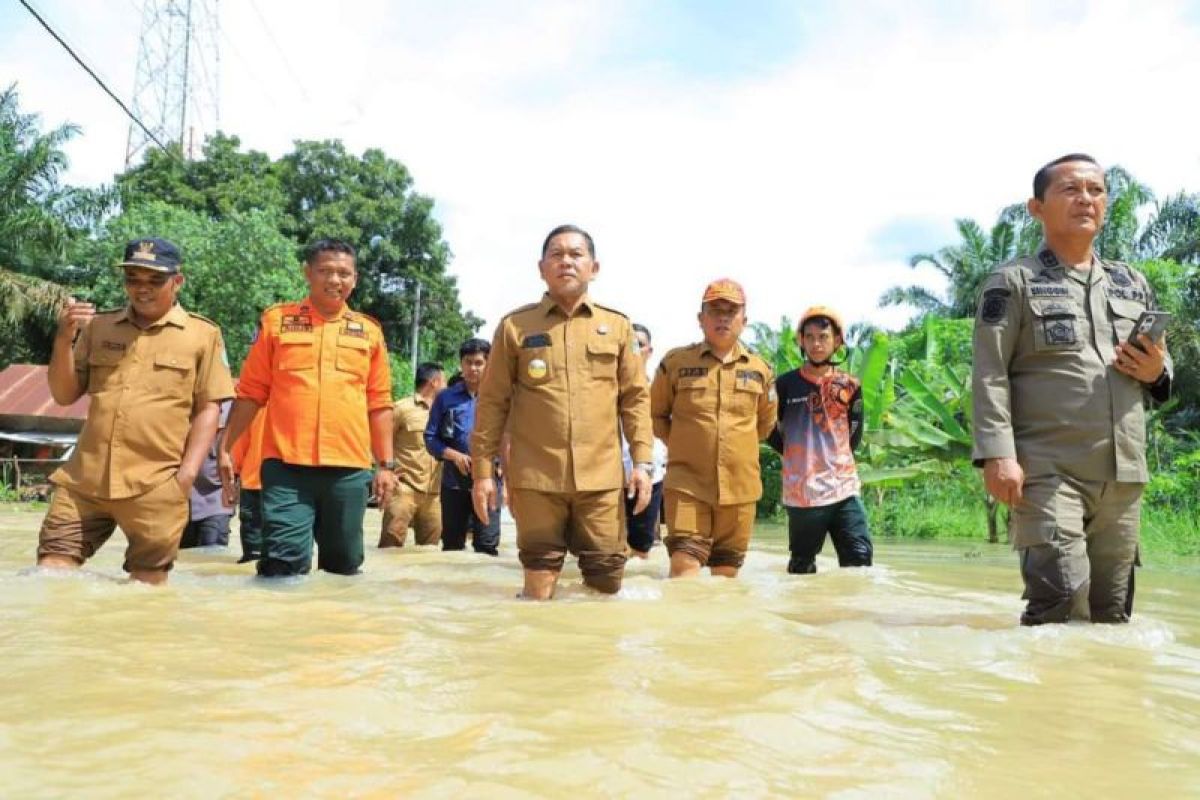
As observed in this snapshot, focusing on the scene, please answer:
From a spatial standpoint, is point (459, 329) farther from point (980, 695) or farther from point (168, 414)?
point (980, 695)

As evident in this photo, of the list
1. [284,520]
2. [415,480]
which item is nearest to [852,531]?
[284,520]

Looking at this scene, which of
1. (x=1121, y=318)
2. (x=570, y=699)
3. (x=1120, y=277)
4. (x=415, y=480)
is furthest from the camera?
(x=415, y=480)

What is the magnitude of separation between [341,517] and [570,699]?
2.77 m

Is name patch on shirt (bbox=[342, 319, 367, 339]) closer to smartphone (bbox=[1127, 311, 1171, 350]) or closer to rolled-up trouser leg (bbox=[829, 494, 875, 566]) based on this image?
rolled-up trouser leg (bbox=[829, 494, 875, 566])

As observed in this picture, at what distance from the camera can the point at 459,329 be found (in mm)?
35906

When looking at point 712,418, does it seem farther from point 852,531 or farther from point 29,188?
point 29,188

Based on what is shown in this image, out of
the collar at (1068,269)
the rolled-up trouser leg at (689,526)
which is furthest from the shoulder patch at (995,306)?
the rolled-up trouser leg at (689,526)

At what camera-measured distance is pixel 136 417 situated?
173 inches

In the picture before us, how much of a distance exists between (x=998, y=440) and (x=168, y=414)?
3360mm

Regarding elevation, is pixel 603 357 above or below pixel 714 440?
above

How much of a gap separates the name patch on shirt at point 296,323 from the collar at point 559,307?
118 cm

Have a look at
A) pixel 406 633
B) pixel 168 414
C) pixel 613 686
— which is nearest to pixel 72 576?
pixel 168 414

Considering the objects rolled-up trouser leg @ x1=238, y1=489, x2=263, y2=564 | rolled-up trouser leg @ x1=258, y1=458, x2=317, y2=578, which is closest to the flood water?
rolled-up trouser leg @ x1=258, y1=458, x2=317, y2=578

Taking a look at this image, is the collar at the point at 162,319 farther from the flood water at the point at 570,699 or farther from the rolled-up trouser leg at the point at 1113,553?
the rolled-up trouser leg at the point at 1113,553
